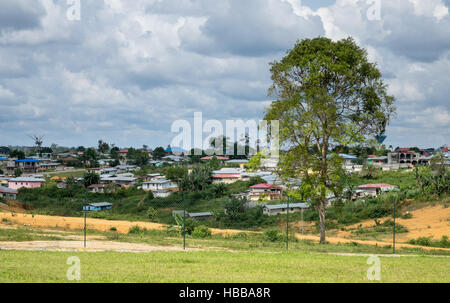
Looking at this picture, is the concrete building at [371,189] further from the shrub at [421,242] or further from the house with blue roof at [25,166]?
the house with blue roof at [25,166]

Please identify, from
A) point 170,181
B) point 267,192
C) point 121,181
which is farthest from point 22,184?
point 267,192

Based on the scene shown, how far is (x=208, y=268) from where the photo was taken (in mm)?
13367

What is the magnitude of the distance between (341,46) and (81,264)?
1683 centimetres

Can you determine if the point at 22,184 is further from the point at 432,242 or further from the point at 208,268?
the point at 208,268

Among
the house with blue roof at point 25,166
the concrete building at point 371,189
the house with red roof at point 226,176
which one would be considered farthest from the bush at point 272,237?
the house with blue roof at point 25,166

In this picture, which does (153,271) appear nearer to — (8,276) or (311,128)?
(8,276)

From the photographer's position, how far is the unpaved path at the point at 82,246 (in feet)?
59.4

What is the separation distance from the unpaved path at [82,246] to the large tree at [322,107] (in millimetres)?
8231

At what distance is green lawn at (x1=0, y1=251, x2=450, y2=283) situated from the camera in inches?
459

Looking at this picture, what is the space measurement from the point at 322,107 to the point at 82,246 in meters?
13.0

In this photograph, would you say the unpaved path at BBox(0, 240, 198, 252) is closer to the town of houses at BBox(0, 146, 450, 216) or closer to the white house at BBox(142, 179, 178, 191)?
the town of houses at BBox(0, 146, 450, 216)
